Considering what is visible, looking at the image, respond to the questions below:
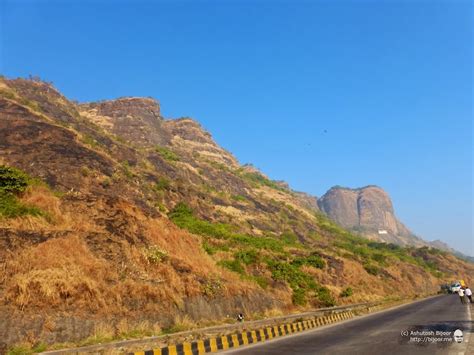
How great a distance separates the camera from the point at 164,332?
17.0 metres

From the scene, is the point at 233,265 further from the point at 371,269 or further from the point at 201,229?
the point at 371,269

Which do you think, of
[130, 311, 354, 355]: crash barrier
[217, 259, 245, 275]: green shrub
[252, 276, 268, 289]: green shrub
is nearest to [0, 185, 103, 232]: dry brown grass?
[130, 311, 354, 355]: crash barrier

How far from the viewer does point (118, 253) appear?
2048cm

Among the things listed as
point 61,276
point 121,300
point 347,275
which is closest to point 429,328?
point 121,300

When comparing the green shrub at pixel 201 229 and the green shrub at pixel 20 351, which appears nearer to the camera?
the green shrub at pixel 20 351

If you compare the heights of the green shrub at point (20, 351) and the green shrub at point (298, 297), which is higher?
the green shrub at point (20, 351)

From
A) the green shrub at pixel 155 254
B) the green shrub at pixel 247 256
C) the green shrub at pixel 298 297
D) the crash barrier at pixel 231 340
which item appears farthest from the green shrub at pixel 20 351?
the green shrub at pixel 298 297

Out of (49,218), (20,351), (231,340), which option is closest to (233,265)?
(49,218)

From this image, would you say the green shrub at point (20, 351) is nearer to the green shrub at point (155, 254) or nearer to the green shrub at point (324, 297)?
the green shrub at point (155, 254)

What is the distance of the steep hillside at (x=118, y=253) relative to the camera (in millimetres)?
15039

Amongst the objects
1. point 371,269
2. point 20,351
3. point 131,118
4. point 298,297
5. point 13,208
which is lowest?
point 298,297

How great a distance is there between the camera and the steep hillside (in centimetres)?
1504

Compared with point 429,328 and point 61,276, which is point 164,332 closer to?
point 61,276

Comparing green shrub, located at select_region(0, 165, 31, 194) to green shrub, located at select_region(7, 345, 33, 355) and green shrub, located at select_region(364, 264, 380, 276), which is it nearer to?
green shrub, located at select_region(7, 345, 33, 355)
